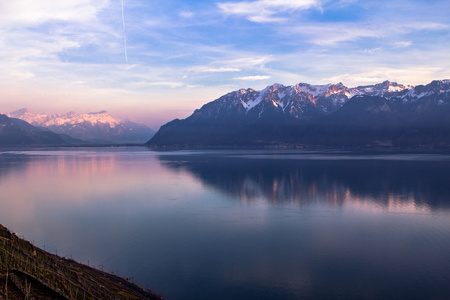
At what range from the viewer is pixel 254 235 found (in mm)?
33906

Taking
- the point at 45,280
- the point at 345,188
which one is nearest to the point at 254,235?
the point at 45,280

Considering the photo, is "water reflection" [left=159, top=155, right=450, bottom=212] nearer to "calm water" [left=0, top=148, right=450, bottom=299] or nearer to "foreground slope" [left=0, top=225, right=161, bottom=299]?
"calm water" [left=0, top=148, right=450, bottom=299]

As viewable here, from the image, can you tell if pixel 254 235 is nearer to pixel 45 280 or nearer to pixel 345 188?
pixel 45 280

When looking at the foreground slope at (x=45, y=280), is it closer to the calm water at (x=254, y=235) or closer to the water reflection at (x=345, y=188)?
the calm water at (x=254, y=235)

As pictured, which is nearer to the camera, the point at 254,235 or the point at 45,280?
the point at 45,280

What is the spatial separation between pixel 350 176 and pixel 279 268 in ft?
203

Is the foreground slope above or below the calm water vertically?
above

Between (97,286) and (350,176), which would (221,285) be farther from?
(350,176)

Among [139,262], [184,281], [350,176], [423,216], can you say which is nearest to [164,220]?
[139,262]

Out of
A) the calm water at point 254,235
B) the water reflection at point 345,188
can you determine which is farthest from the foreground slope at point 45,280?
the water reflection at point 345,188

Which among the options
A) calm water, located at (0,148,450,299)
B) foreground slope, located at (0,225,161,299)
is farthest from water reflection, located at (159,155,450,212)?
foreground slope, located at (0,225,161,299)

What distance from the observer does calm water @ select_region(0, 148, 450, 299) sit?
75.9ft

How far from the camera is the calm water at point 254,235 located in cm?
2312

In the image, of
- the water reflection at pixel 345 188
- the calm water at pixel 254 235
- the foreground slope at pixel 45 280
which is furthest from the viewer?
the water reflection at pixel 345 188
